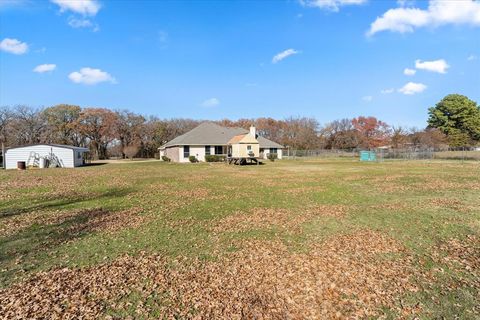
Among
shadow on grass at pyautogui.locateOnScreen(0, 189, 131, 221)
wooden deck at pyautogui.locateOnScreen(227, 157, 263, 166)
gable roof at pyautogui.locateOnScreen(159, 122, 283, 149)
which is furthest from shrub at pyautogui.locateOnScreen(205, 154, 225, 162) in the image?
shadow on grass at pyautogui.locateOnScreen(0, 189, 131, 221)

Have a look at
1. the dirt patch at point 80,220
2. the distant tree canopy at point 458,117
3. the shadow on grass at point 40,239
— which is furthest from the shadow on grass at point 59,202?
the distant tree canopy at point 458,117

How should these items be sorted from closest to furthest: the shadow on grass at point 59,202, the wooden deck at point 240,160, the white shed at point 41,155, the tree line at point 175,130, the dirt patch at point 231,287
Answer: the dirt patch at point 231,287, the shadow on grass at point 59,202, the white shed at point 41,155, the wooden deck at point 240,160, the tree line at point 175,130

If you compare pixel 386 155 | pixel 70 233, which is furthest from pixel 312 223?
pixel 386 155

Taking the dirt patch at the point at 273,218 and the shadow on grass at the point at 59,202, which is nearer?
the dirt patch at the point at 273,218

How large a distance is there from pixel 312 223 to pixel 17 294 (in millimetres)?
6060

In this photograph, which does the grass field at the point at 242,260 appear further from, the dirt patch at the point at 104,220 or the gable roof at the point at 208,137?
the gable roof at the point at 208,137

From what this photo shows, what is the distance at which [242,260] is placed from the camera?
488 centimetres

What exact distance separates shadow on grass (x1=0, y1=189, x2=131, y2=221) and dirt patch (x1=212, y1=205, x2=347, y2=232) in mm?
5971

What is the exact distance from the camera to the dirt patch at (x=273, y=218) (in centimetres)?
688

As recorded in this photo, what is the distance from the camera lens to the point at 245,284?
13.3 feet

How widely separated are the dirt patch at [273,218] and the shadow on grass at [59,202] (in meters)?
5.97

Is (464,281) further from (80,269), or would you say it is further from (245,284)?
(80,269)

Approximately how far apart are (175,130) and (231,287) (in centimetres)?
5468

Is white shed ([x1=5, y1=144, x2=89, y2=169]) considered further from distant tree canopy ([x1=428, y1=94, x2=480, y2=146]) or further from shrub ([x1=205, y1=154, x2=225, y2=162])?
distant tree canopy ([x1=428, y1=94, x2=480, y2=146])
